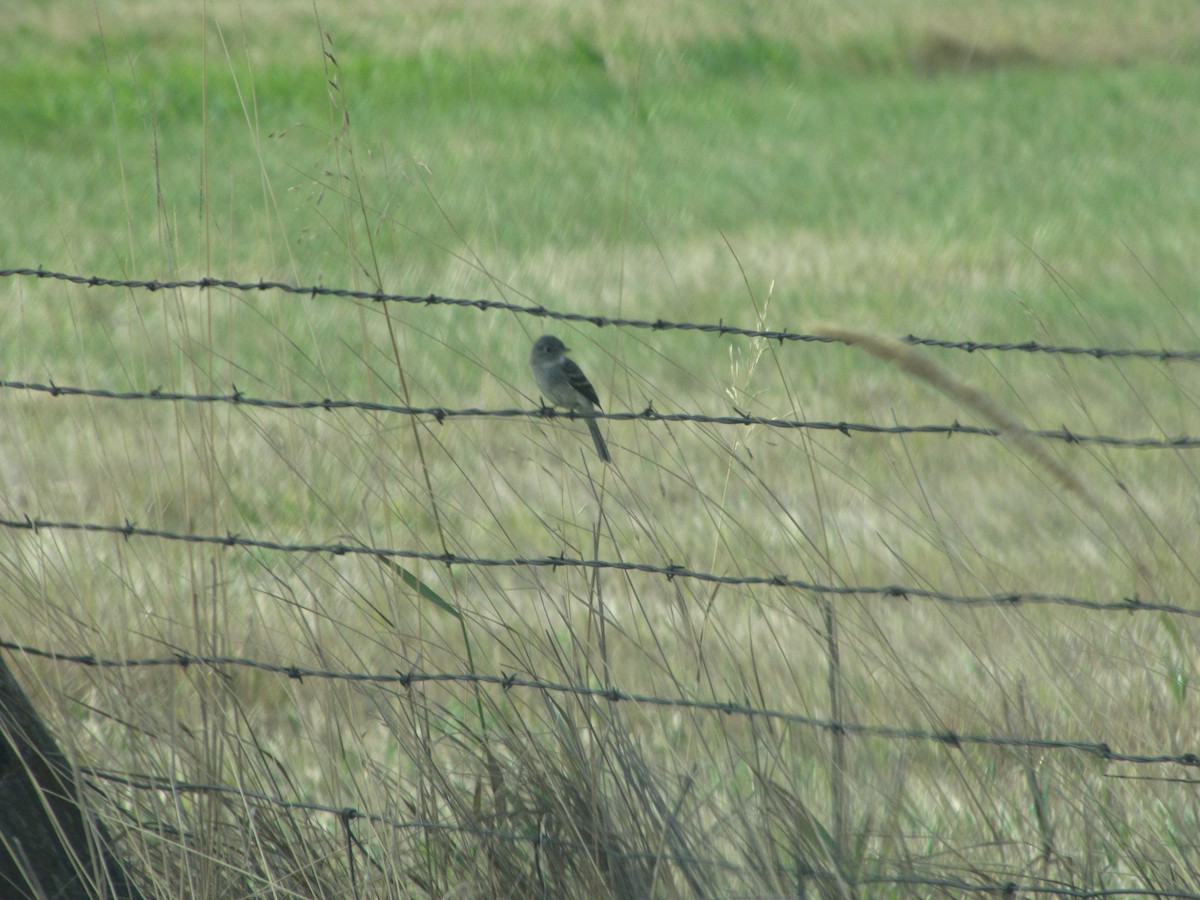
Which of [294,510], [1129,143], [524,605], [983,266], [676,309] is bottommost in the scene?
[524,605]

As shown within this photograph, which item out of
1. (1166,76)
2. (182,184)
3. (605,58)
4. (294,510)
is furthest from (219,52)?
(294,510)

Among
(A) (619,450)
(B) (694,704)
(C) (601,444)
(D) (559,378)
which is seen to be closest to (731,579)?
(B) (694,704)

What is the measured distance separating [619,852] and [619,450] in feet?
12.0

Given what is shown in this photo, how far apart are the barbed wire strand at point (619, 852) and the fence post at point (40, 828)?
0.36ft

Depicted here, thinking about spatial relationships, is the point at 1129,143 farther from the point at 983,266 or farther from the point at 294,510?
the point at 294,510

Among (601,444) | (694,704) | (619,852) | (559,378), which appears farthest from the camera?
(559,378)

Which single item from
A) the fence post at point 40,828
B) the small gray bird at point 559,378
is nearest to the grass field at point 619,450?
the fence post at point 40,828

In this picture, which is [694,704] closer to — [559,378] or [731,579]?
[731,579]

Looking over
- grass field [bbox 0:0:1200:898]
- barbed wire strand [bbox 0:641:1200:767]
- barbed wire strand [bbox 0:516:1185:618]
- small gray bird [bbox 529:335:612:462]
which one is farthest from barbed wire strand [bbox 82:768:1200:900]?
small gray bird [bbox 529:335:612:462]

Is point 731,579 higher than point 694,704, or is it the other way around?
point 731,579

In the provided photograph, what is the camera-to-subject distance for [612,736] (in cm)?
276

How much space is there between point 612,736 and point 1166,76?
18.5 meters

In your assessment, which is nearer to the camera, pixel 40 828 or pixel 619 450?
pixel 40 828

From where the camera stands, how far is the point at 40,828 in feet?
8.72
